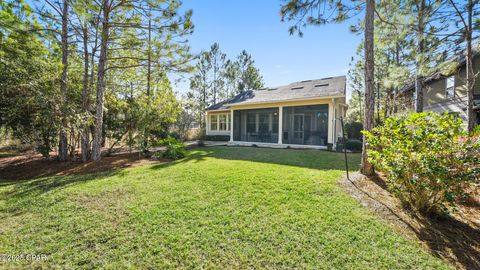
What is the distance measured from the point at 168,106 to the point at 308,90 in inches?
338

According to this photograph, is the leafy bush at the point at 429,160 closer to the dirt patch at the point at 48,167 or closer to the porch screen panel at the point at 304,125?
the dirt patch at the point at 48,167

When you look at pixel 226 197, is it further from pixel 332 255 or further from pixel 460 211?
pixel 460 211

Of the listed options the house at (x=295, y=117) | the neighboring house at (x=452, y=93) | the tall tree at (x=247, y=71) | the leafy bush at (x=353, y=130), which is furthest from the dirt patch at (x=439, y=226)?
the tall tree at (x=247, y=71)

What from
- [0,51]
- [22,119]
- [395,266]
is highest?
[0,51]

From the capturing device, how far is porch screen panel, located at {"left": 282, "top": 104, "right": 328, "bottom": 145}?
11948 mm

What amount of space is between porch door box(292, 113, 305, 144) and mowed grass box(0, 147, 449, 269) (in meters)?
7.56

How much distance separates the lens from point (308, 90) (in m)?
12.5

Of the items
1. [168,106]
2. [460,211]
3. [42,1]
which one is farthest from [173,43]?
[460,211]

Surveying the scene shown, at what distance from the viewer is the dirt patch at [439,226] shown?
8.50 ft

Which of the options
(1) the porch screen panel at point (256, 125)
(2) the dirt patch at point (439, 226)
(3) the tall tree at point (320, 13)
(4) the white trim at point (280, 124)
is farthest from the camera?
(1) the porch screen panel at point (256, 125)

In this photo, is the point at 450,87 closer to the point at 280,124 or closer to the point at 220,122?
the point at 280,124

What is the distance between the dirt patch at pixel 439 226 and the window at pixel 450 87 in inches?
504

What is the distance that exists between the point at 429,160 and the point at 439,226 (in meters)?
1.11

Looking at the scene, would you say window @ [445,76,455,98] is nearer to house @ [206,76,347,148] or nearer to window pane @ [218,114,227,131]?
house @ [206,76,347,148]
